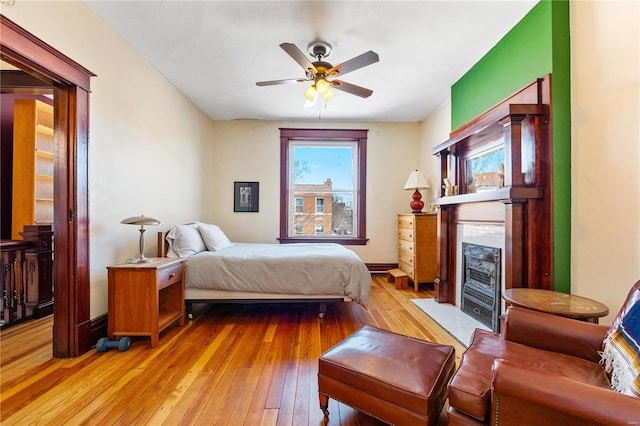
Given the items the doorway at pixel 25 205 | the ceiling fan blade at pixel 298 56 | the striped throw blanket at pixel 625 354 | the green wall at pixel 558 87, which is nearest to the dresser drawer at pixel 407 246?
the green wall at pixel 558 87

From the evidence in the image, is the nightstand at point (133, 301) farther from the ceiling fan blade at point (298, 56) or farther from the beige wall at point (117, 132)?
the ceiling fan blade at point (298, 56)

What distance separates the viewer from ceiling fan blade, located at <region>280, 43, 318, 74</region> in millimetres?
2082

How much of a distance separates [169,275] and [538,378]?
259 centimetres

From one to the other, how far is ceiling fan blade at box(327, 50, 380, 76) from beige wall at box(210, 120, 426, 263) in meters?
2.47

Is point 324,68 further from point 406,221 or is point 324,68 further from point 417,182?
point 406,221

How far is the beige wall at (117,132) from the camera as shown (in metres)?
1.99

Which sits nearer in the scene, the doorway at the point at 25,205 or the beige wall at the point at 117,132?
the beige wall at the point at 117,132

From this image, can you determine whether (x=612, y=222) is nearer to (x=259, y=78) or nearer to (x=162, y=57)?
(x=259, y=78)

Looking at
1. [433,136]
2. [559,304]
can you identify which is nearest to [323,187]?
[433,136]

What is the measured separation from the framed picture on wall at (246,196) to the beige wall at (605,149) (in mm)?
4112

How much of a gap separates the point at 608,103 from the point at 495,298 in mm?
1719

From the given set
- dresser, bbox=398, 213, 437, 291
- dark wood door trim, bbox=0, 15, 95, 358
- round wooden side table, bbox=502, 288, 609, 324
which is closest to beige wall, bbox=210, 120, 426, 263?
dresser, bbox=398, 213, 437, 291

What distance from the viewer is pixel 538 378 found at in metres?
0.88

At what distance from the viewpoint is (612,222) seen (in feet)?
5.91
